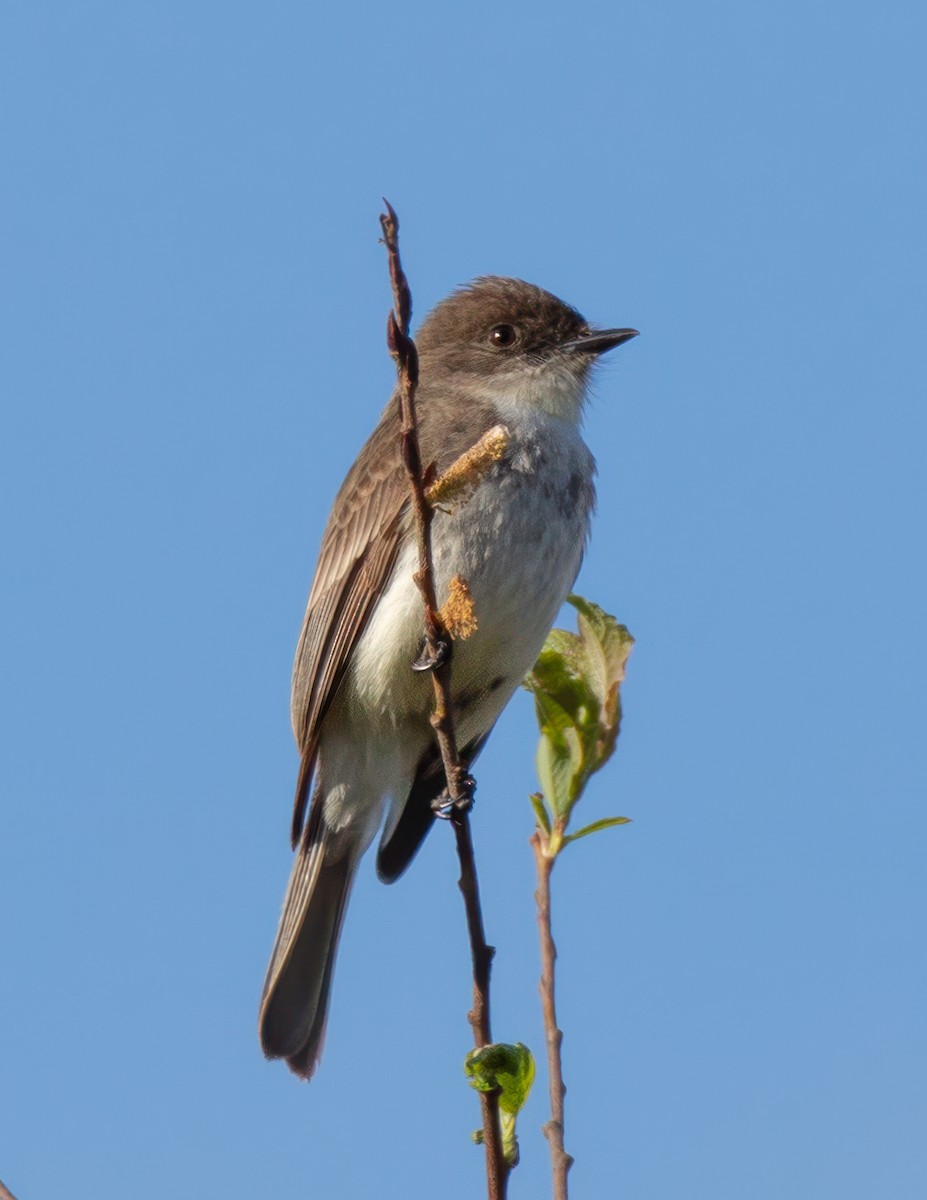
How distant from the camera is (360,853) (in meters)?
6.08

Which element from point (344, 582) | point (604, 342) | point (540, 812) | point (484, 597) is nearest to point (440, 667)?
point (540, 812)

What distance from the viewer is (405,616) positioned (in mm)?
5348

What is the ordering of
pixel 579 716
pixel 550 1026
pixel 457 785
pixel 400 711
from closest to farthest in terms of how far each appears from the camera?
pixel 550 1026 < pixel 457 785 < pixel 579 716 < pixel 400 711

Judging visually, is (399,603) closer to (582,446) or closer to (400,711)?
(400,711)

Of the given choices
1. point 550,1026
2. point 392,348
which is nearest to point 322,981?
point 550,1026

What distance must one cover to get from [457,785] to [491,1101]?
0.83 m

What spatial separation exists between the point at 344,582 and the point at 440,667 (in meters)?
2.25

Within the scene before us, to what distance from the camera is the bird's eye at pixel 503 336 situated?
255 inches

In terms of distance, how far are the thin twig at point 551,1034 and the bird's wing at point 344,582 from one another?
224cm

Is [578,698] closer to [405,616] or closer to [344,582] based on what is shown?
[405,616]

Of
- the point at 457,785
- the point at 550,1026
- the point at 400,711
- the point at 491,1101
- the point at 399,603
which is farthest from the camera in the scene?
the point at 400,711

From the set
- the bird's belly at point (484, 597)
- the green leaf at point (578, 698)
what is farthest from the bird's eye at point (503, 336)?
the green leaf at point (578, 698)

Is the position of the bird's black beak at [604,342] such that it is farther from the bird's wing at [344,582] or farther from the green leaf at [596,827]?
the green leaf at [596,827]

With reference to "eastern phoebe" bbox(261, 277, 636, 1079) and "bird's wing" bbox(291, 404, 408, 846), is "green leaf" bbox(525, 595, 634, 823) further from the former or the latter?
"bird's wing" bbox(291, 404, 408, 846)
